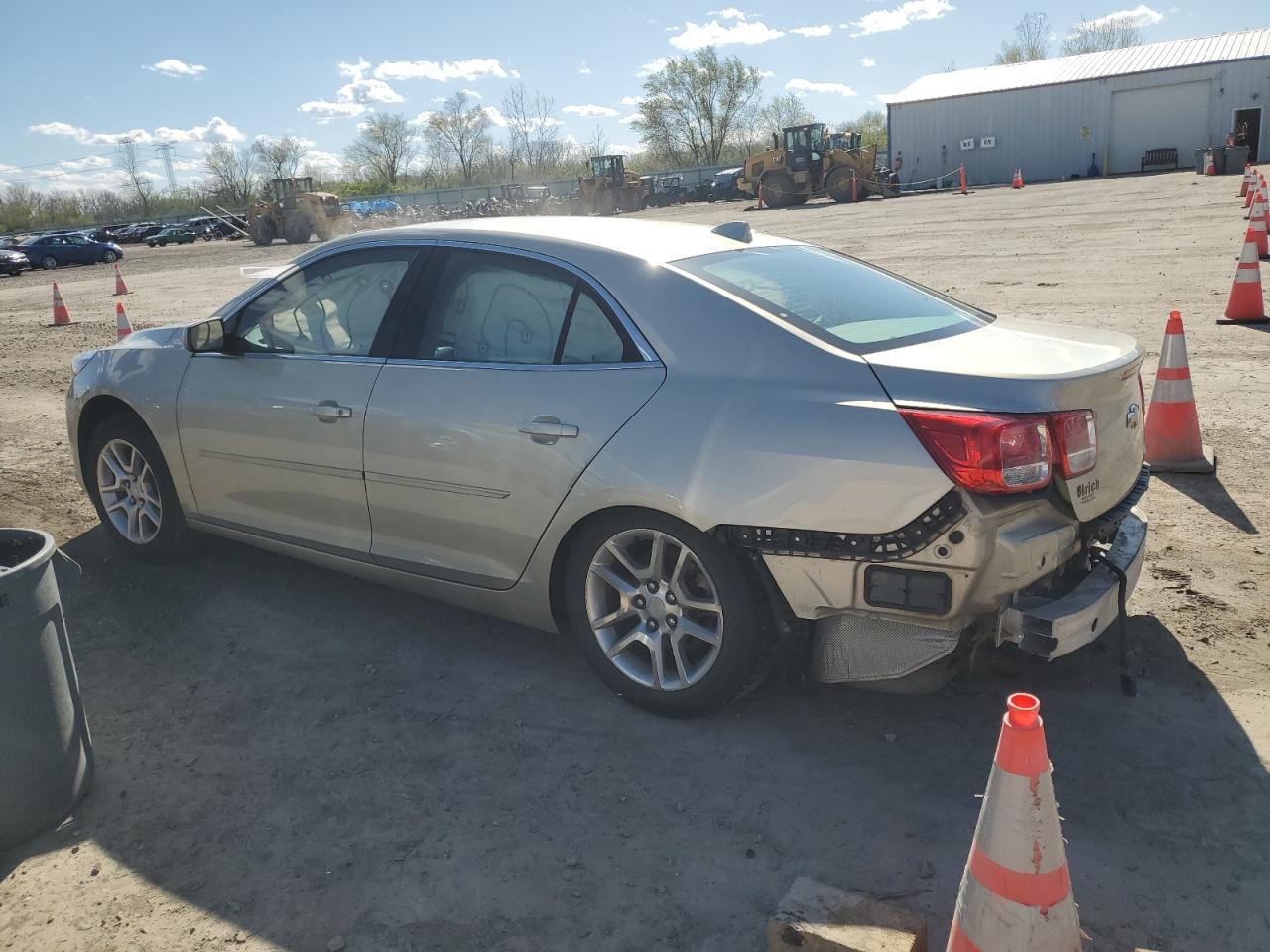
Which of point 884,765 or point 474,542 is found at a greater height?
point 474,542

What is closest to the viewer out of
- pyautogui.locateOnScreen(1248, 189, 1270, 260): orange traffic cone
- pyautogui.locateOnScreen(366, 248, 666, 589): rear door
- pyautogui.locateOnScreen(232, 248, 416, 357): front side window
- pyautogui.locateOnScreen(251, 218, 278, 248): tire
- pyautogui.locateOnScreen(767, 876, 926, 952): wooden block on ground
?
pyautogui.locateOnScreen(767, 876, 926, 952): wooden block on ground

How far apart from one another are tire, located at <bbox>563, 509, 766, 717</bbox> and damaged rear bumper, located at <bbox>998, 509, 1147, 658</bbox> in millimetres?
746

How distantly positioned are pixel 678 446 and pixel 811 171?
125 ft

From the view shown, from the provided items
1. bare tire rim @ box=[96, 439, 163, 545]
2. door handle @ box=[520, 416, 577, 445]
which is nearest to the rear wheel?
bare tire rim @ box=[96, 439, 163, 545]

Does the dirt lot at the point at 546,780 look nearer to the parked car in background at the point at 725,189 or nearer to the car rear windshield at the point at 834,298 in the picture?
the car rear windshield at the point at 834,298

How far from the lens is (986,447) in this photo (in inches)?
107

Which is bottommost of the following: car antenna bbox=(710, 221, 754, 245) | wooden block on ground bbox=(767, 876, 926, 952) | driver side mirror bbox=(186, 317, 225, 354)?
wooden block on ground bbox=(767, 876, 926, 952)

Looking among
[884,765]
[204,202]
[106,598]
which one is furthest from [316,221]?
[204,202]

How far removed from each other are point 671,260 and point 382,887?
7.04 feet

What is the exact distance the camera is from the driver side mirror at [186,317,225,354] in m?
4.36

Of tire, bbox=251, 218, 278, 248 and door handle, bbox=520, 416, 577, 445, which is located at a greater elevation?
tire, bbox=251, 218, 278, 248

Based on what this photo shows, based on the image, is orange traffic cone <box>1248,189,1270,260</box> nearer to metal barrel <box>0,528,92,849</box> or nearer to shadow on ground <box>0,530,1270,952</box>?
shadow on ground <box>0,530,1270,952</box>

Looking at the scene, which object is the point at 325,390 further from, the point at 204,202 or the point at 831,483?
the point at 204,202

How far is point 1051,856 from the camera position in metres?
1.98
